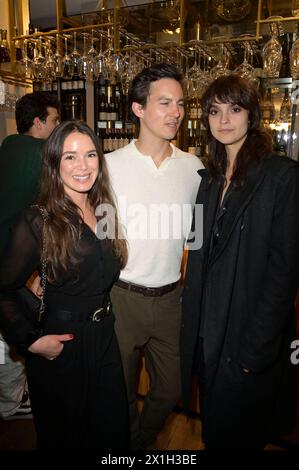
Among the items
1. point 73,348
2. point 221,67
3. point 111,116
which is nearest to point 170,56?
point 221,67

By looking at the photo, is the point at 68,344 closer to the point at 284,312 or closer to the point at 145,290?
the point at 145,290

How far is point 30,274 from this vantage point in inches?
55.0

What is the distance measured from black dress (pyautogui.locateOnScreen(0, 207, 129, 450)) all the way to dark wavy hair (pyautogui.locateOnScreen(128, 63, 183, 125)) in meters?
0.81

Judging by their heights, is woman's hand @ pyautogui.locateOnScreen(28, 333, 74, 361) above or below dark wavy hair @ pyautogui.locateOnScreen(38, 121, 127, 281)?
below

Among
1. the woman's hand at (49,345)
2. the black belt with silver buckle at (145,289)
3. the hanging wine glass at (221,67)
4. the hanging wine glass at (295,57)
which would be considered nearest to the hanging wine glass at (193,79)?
the hanging wine glass at (221,67)

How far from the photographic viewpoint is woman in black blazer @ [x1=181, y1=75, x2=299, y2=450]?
4.31ft

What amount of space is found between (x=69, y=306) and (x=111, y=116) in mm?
3981

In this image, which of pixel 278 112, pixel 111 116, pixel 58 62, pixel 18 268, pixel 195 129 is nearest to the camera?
pixel 18 268

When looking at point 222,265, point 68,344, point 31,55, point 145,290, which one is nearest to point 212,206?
point 222,265

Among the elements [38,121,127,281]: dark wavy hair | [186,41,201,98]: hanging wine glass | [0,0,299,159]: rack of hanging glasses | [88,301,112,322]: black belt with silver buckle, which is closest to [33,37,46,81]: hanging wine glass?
[0,0,299,159]: rack of hanging glasses

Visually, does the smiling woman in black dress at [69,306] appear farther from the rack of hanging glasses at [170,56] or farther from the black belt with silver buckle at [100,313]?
the rack of hanging glasses at [170,56]

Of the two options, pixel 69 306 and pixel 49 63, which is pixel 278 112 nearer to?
pixel 49 63

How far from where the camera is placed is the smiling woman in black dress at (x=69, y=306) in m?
1.36

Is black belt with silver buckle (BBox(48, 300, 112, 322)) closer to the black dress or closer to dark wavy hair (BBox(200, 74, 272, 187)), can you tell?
the black dress
